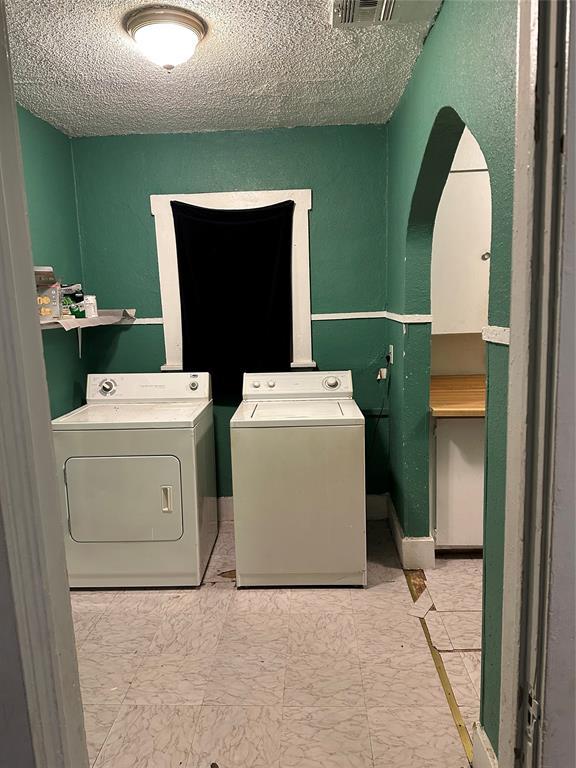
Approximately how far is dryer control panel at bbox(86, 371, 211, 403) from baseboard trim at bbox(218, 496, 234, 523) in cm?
77

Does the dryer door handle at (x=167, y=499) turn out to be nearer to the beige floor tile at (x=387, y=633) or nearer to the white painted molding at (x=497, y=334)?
the beige floor tile at (x=387, y=633)

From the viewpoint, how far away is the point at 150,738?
1690 millimetres

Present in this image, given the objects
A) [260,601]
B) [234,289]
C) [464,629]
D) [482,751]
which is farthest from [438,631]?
[234,289]

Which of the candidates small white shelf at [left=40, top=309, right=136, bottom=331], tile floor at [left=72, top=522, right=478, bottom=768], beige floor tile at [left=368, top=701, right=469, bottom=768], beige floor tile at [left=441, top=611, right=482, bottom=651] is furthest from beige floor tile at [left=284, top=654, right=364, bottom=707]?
small white shelf at [left=40, top=309, right=136, bottom=331]

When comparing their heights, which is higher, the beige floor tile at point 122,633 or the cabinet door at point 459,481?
the cabinet door at point 459,481

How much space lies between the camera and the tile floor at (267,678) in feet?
5.36

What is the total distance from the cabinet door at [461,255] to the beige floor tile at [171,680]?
1938 mm

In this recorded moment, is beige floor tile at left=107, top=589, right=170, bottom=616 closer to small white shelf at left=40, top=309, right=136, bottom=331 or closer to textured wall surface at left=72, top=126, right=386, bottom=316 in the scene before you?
small white shelf at left=40, top=309, right=136, bottom=331

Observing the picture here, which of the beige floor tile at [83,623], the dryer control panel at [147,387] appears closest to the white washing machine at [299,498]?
the dryer control panel at [147,387]

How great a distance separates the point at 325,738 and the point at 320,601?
797mm

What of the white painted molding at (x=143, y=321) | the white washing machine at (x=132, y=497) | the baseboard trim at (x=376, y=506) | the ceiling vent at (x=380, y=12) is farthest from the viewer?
the baseboard trim at (x=376, y=506)

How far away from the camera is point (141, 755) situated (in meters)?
1.63

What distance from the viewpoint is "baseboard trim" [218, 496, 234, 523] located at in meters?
3.38

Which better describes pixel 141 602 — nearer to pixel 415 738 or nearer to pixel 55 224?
pixel 415 738
